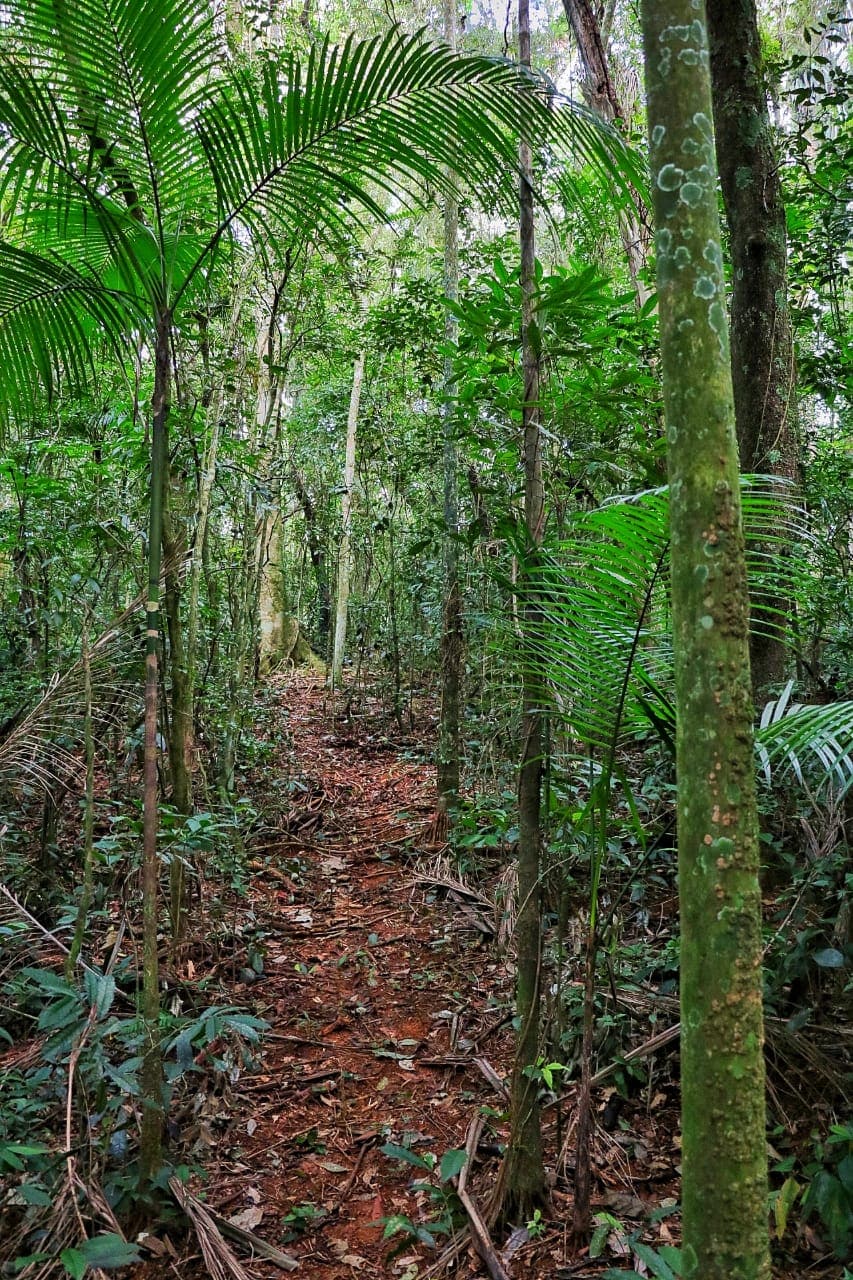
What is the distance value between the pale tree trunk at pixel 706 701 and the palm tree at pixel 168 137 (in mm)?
1445

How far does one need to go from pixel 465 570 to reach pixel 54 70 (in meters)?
4.52

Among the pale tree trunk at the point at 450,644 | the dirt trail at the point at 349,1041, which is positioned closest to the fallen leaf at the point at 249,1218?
the dirt trail at the point at 349,1041

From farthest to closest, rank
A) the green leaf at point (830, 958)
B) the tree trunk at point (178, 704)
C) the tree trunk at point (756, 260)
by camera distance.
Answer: the tree trunk at point (178, 704) → the tree trunk at point (756, 260) → the green leaf at point (830, 958)

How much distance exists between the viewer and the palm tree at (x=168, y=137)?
7.63ft

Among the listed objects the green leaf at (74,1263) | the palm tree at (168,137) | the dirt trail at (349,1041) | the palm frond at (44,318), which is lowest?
the dirt trail at (349,1041)

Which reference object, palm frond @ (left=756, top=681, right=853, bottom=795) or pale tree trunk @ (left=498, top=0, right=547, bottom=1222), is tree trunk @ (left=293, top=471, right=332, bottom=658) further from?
palm frond @ (left=756, top=681, right=853, bottom=795)

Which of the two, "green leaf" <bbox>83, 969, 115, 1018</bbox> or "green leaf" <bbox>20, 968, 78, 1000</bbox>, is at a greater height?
"green leaf" <bbox>20, 968, 78, 1000</bbox>

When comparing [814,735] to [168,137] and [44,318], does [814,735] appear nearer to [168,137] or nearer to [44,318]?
[168,137]

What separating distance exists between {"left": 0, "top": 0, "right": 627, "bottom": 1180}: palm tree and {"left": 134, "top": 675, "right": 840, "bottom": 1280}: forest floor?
2.17 ft

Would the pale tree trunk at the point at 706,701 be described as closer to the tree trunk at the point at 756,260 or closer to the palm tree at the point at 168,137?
the palm tree at the point at 168,137

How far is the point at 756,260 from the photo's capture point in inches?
151

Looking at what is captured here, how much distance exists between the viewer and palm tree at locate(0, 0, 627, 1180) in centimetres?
233

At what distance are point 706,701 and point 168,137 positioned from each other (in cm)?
240

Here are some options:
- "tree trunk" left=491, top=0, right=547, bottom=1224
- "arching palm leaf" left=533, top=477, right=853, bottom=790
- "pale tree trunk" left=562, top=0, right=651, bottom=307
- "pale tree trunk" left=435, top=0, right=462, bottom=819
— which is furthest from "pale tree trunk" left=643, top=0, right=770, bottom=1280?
"pale tree trunk" left=435, top=0, right=462, bottom=819
